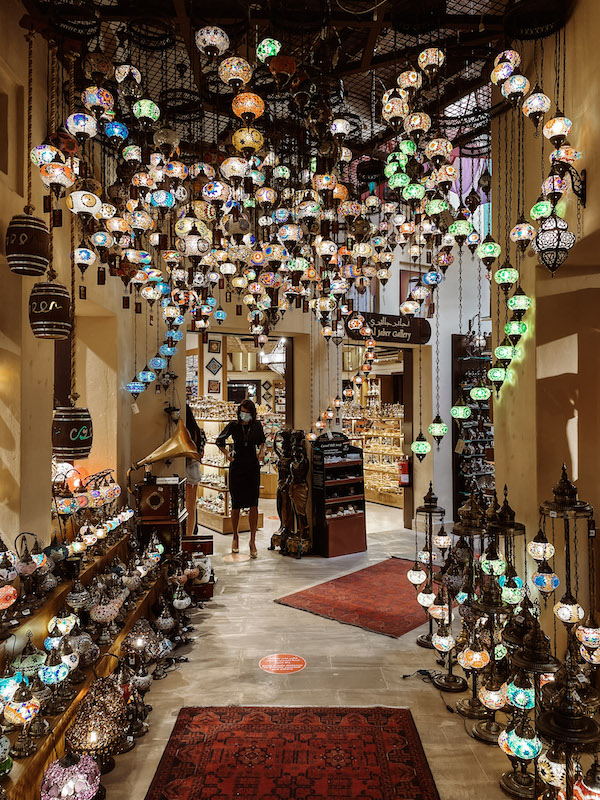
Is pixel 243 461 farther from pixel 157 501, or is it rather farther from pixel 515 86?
pixel 515 86

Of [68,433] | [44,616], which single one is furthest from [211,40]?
[44,616]

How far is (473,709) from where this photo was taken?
3.55m

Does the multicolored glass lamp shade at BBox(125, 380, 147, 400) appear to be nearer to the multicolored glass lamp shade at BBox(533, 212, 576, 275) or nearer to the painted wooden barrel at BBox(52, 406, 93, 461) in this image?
the painted wooden barrel at BBox(52, 406, 93, 461)

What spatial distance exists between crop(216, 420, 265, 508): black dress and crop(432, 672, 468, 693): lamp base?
4092 millimetres

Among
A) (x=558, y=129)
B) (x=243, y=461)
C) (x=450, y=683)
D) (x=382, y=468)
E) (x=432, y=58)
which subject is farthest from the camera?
(x=382, y=468)

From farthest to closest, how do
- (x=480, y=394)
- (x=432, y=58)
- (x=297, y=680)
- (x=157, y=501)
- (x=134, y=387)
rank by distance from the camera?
(x=134, y=387) → (x=157, y=501) → (x=480, y=394) → (x=297, y=680) → (x=432, y=58)

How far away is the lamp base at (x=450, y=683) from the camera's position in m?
3.89

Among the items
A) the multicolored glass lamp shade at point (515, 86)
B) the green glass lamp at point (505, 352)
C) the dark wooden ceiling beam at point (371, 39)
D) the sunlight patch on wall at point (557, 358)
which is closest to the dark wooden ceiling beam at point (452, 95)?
the dark wooden ceiling beam at point (371, 39)

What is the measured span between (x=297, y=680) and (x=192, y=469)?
3433mm

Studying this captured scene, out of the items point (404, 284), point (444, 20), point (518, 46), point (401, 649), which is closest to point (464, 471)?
point (404, 284)

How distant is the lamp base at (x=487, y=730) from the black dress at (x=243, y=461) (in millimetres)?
4673

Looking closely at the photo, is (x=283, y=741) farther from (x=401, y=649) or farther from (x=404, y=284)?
(x=404, y=284)

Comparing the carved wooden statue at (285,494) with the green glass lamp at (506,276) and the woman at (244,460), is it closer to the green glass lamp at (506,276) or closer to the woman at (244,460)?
the woman at (244,460)

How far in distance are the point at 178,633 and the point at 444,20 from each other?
16.9 feet
